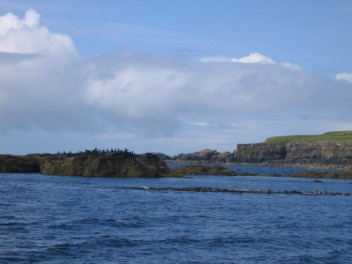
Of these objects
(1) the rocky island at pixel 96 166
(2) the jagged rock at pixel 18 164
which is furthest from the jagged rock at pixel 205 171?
(2) the jagged rock at pixel 18 164

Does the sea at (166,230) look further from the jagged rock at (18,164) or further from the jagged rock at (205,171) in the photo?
the jagged rock at (205,171)

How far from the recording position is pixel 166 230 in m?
42.9

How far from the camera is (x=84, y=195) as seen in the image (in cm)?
7306

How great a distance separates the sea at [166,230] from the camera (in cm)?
3284

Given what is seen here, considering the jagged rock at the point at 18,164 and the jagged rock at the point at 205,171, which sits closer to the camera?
the jagged rock at the point at 18,164

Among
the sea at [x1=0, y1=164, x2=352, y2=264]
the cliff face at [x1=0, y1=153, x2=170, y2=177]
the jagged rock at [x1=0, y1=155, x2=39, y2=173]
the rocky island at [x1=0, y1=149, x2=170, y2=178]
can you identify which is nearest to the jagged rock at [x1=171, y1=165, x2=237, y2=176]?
the rocky island at [x1=0, y1=149, x2=170, y2=178]

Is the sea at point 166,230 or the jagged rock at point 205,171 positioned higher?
the jagged rock at point 205,171

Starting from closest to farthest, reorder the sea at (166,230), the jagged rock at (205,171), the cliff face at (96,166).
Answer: the sea at (166,230), the cliff face at (96,166), the jagged rock at (205,171)

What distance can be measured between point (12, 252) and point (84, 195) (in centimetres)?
4154

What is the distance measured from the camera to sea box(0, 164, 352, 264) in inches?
1293

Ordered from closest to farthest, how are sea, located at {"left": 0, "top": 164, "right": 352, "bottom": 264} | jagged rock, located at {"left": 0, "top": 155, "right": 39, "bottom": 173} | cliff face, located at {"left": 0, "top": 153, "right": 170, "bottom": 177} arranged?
sea, located at {"left": 0, "top": 164, "right": 352, "bottom": 264}
cliff face, located at {"left": 0, "top": 153, "right": 170, "bottom": 177}
jagged rock, located at {"left": 0, "top": 155, "right": 39, "bottom": 173}

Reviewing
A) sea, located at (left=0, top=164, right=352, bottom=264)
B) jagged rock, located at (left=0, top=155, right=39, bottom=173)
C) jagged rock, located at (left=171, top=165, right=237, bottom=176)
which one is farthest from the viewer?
jagged rock, located at (left=171, top=165, right=237, bottom=176)

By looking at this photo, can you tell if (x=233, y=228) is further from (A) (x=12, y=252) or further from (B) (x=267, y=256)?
(A) (x=12, y=252)

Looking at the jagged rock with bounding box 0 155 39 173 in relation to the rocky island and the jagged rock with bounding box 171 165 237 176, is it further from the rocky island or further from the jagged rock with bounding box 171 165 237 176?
the jagged rock with bounding box 171 165 237 176
